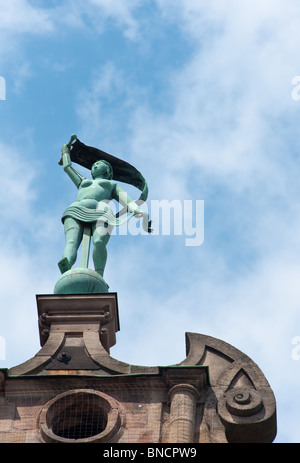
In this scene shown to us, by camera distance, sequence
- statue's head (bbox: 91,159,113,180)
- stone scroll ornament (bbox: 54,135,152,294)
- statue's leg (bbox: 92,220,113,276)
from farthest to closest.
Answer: statue's head (bbox: 91,159,113,180) → statue's leg (bbox: 92,220,113,276) → stone scroll ornament (bbox: 54,135,152,294)

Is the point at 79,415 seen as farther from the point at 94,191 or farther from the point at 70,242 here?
the point at 94,191

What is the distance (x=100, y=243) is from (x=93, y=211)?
89 cm

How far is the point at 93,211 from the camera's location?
2686 cm

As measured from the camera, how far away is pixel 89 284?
2494cm

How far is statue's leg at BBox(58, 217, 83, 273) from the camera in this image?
2588 cm

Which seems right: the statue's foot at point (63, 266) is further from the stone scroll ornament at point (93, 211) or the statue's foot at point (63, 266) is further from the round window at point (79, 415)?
the round window at point (79, 415)

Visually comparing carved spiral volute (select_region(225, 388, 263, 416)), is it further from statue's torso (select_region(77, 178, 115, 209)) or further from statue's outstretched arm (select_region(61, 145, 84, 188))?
statue's outstretched arm (select_region(61, 145, 84, 188))

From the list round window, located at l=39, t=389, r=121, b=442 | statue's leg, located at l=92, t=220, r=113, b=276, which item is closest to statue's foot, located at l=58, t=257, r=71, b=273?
statue's leg, located at l=92, t=220, r=113, b=276

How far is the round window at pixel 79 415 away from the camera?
21922 millimetres

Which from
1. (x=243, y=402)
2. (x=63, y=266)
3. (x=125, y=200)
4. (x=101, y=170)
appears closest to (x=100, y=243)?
(x=63, y=266)

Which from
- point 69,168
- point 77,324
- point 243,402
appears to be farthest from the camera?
point 69,168

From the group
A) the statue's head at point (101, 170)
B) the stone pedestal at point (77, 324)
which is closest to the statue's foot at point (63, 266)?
the stone pedestal at point (77, 324)
